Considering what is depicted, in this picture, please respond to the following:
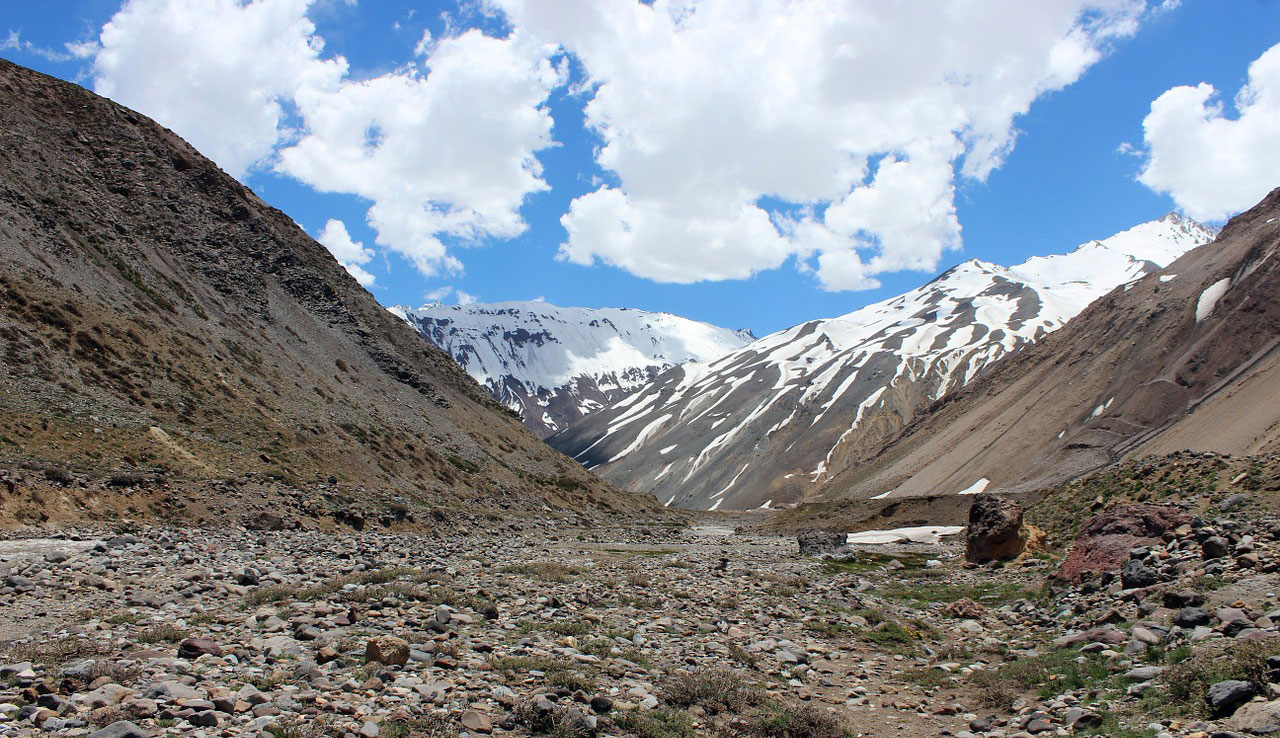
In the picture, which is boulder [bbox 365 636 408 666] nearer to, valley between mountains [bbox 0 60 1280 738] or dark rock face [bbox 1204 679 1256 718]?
valley between mountains [bbox 0 60 1280 738]

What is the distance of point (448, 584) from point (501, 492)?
48.4 m

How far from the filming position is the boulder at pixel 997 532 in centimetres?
3167

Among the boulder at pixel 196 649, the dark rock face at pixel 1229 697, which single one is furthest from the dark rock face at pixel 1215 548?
the boulder at pixel 196 649

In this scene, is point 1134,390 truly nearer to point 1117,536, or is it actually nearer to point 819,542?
point 819,542

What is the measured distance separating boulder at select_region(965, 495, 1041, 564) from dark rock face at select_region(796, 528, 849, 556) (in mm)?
10463

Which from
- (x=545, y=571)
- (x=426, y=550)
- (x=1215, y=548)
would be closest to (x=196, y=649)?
(x=545, y=571)

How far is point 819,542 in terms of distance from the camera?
1709 inches

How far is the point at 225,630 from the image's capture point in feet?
41.9

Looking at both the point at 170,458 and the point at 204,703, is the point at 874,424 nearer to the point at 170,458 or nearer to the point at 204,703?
the point at 170,458

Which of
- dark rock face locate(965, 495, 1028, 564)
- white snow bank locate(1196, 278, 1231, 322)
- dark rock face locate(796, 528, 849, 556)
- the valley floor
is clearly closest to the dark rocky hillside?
the valley floor

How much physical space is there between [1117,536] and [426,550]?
2353 centimetres

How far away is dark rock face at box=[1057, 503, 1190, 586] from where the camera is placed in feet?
64.6

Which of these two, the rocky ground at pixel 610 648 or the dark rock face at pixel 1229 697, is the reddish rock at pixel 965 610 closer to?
the rocky ground at pixel 610 648

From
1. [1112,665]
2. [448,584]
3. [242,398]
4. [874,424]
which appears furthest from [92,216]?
[874,424]
